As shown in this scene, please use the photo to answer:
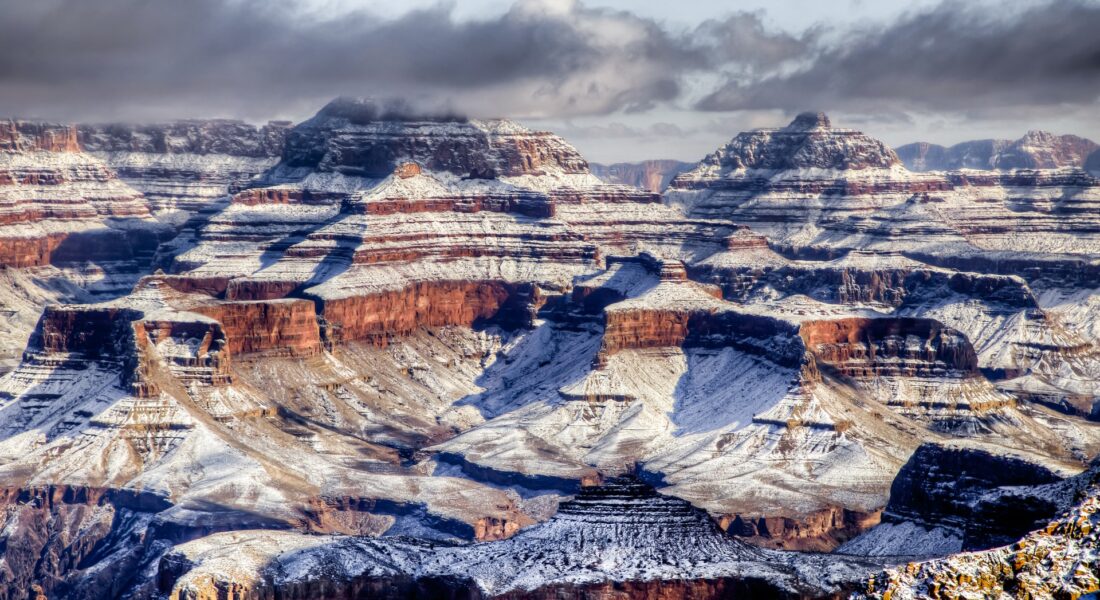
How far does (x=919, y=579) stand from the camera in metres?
36.2

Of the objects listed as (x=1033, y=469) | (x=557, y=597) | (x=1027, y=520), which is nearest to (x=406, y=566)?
(x=557, y=597)

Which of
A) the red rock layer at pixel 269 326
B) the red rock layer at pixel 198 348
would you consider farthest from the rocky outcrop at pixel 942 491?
the red rock layer at pixel 269 326

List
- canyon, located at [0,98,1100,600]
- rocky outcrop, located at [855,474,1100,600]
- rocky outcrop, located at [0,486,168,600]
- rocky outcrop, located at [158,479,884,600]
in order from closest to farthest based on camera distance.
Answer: rocky outcrop, located at [855,474,1100,600] → rocky outcrop, located at [158,479,884,600] → canyon, located at [0,98,1100,600] → rocky outcrop, located at [0,486,168,600]

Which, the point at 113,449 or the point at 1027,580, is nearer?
the point at 1027,580


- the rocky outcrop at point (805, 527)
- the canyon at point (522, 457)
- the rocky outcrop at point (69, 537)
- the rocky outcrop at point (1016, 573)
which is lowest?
the rocky outcrop at point (69, 537)

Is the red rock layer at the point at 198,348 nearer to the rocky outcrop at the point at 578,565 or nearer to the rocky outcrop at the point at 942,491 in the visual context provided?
the rocky outcrop at the point at 942,491

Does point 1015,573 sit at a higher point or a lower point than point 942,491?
higher

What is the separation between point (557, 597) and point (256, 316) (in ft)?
356

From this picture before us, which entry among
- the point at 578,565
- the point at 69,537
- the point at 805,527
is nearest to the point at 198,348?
the point at 69,537

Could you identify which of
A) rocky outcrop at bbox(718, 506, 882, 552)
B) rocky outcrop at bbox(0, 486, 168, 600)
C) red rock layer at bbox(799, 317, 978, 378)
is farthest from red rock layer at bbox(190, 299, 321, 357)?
rocky outcrop at bbox(718, 506, 882, 552)

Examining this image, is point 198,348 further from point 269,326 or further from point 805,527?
point 805,527

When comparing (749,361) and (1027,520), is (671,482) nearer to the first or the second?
(749,361)

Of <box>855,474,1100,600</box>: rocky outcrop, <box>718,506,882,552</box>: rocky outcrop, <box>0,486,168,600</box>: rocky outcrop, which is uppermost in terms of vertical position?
<box>855,474,1100,600</box>: rocky outcrop

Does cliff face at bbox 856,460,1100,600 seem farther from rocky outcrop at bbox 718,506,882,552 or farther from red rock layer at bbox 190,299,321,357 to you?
red rock layer at bbox 190,299,321,357
